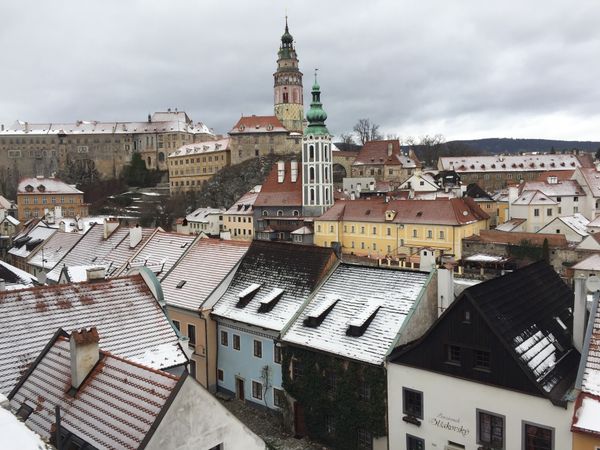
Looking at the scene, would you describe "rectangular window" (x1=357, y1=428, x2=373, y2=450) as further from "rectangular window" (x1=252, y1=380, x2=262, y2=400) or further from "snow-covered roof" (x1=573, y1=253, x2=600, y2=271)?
"snow-covered roof" (x1=573, y1=253, x2=600, y2=271)

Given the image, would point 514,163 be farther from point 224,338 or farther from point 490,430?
point 490,430

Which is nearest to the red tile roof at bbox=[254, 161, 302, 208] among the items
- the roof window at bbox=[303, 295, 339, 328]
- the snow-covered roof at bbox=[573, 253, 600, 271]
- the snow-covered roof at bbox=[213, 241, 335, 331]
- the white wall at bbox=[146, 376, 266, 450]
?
the snow-covered roof at bbox=[573, 253, 600, 271]

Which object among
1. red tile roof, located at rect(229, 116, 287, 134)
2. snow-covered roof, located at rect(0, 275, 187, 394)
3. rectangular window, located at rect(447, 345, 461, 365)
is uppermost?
red tile roof, located at rect(229, 116, 287, 134)

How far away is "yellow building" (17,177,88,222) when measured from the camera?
8838cm

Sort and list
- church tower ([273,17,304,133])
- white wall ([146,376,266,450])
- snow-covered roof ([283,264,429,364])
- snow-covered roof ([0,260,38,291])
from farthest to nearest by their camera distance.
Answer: church tower ([273,17,304,133]) < snow-covered roof ([0,260,38,291]) < snow-covered roof ([283,264,429,364]) < white wall ([146,376,266,450])

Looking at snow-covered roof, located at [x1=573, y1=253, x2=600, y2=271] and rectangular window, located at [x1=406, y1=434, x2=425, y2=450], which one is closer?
rectangular window, located at [x1=406, y1=434, x2=425, y2=450]

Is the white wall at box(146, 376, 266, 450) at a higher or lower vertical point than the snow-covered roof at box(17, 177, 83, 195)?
lower

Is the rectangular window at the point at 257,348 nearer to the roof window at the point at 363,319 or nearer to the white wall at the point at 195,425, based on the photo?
the roof window at the point at 363,319

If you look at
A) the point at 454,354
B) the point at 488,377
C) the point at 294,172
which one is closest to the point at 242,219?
the point at 294,172

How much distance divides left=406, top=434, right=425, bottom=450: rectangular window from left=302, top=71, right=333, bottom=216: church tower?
59641 millimetres

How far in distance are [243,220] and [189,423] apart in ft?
233

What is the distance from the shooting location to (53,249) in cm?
4138

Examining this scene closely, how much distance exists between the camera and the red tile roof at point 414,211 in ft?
185

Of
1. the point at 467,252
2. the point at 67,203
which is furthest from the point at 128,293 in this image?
the point at 67,203
